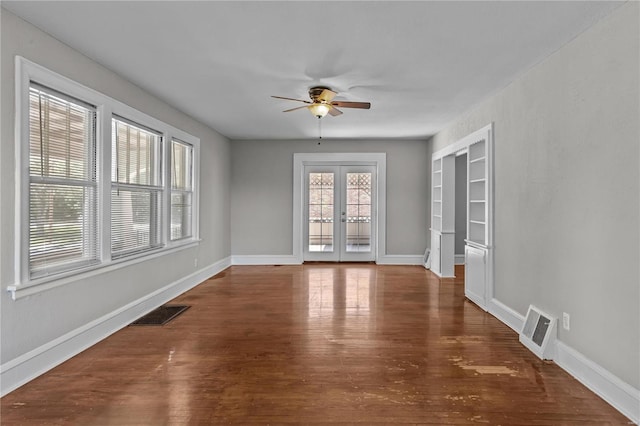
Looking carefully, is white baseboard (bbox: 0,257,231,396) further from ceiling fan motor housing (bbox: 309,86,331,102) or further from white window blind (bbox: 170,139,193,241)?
ceiling fan motor housing (bbox: 309,86,331,102)

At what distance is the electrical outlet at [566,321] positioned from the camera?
294 centimetres

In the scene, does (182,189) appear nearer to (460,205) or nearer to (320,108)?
(320,108)

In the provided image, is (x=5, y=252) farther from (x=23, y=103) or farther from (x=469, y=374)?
(x=469, y=374)

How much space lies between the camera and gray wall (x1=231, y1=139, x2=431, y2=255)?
777 centimetres

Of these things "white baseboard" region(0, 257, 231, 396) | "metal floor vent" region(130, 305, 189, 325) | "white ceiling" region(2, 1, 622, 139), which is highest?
"white ceiling" region(2, 1, 622, 139)

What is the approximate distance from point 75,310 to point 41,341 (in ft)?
1.28

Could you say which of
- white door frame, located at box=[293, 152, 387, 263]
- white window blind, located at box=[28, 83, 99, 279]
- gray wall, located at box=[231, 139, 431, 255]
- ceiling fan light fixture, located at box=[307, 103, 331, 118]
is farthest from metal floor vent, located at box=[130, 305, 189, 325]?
white door frame, located at box=[293, 152, 387, 263]

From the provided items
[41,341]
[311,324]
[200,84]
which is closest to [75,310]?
[41,341]

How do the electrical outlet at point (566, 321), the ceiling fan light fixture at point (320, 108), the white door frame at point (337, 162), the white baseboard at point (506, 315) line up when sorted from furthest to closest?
the white door frame at point (337, 162) → the ceiling fan light fixture at point (320, 108) → the white baseboard at point (506, 315) → the electrical outlet at point (566, 321)

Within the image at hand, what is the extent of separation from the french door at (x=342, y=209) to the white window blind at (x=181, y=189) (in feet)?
9.11

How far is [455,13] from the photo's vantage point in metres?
2.54

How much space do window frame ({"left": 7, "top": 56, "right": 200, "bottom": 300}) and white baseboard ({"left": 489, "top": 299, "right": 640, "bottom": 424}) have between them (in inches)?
159

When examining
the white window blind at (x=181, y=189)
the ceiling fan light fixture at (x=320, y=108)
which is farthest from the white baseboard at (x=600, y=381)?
the white window blind at (x=181, y=189)

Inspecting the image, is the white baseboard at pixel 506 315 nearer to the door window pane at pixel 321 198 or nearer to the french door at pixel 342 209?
the french door at pixel 342 209
